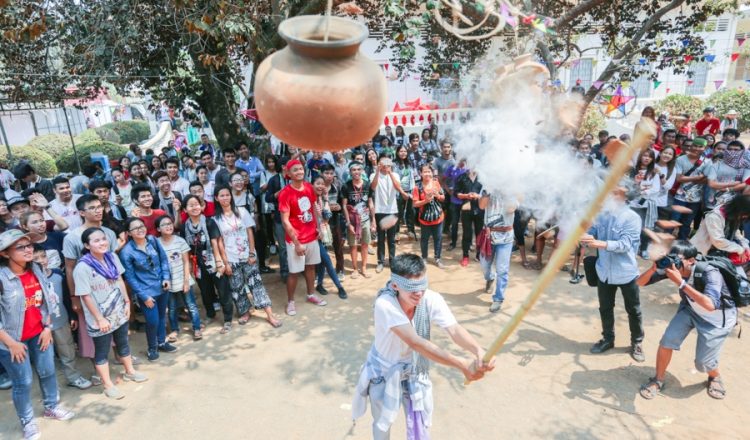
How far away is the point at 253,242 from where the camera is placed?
5.62m

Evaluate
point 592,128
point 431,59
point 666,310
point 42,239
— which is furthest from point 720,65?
point 42,239

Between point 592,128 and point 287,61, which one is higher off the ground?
point 287,61

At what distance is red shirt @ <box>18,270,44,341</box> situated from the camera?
363 centimetres

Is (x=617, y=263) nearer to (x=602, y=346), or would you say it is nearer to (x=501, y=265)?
(x=602, y=346)

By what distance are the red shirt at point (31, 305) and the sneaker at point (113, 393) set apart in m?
0.88

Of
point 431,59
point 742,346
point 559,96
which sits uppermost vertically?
point 431,59

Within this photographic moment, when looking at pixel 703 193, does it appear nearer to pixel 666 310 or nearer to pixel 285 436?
pixel 666 310

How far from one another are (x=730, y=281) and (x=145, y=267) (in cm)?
528

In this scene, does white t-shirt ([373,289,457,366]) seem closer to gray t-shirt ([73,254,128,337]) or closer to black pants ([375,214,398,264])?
gray t-shirt ([73,254,128,337])

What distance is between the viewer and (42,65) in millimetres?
8078

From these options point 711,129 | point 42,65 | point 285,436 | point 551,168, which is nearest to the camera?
point 285,436

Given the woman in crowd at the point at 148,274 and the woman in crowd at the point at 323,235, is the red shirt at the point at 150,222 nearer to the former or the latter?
the woman in crowd at the point at 148,274

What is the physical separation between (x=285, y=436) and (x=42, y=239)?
299 centimetres

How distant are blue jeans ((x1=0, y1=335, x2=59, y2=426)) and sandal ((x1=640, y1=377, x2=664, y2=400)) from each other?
17.0 feet
